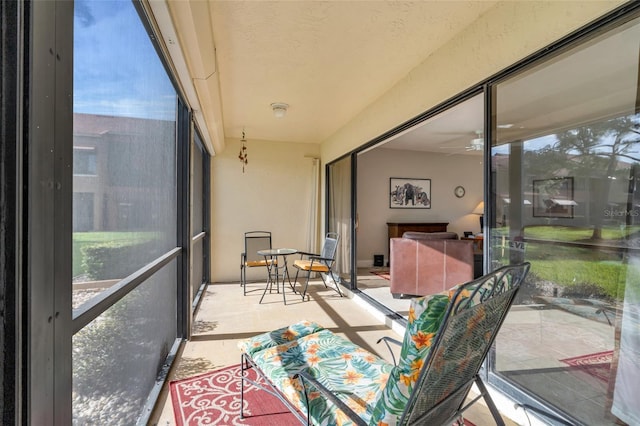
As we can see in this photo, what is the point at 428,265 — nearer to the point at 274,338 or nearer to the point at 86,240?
the point at 274,338

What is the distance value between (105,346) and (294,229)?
15.2ft

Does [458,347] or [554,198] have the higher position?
[554,198]

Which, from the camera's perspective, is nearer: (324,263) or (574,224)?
(574,224)

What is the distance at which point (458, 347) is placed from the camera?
111 cm

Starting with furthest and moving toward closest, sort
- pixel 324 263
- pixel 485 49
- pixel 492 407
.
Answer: pixel 324 263 < pixel 485 49 < pixel 492 407

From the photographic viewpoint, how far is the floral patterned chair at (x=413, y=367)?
38.3 inches

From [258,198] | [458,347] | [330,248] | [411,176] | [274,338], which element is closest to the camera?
[458,347]

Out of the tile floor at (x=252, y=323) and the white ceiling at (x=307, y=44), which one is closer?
the white ceiling at (x=307, y=44)

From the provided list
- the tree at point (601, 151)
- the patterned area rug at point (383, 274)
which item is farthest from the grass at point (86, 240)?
the patterned area rug at point (383, 274)

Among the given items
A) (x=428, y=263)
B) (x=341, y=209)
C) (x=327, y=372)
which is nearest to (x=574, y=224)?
(x=327, y=372)

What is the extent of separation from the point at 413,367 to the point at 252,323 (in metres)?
2.82

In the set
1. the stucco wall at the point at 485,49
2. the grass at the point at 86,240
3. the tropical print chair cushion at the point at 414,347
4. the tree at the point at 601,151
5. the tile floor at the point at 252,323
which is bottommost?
the tile floor at the point at 252,323

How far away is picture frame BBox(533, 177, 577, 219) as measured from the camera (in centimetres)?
163

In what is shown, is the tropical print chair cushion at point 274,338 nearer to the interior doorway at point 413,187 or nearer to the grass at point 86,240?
the grass at point 86,240
